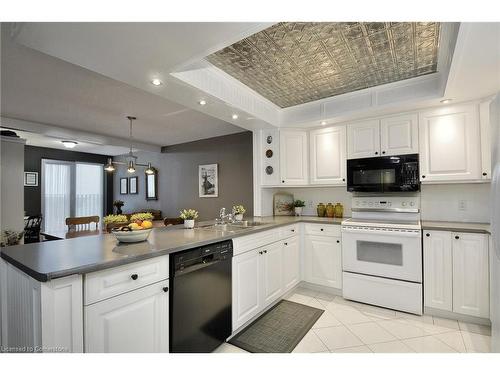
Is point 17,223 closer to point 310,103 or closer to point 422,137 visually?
point 310,103

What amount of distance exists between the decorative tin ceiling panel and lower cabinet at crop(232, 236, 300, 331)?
1.71m

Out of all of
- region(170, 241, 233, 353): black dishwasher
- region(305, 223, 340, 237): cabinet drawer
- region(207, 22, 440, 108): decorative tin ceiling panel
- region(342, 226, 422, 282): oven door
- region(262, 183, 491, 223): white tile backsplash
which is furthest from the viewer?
region(305, 223, 340, 237): cabinet drawer

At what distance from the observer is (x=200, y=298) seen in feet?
5.56

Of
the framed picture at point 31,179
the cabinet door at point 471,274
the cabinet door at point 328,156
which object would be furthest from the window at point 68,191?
the cabinet door at point 471,274

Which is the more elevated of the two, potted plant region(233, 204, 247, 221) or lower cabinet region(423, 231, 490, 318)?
potted plant region(233, 204, 247, 221)

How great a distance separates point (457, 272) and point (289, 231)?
162 cm

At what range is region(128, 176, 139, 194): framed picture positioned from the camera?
6.19 metres

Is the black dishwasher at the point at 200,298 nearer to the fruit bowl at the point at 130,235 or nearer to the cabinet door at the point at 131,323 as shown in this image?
the cabinet door at the point at 131,323

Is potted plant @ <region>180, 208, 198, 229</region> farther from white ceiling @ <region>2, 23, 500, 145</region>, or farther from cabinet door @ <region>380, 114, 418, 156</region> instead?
cabinet door @ <region>380, 114, 418, 156</region>

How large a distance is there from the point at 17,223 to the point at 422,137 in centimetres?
514

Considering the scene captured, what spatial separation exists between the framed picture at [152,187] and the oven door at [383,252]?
14.7 ft

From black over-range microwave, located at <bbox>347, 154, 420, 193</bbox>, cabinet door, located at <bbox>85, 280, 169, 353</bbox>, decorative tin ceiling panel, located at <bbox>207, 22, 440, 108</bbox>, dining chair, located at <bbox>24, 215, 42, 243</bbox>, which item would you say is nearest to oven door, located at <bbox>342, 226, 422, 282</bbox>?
black over-range microwave, located at <bbox>347, 154, 420, 193</bbox>

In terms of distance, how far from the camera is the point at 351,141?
306 cm
